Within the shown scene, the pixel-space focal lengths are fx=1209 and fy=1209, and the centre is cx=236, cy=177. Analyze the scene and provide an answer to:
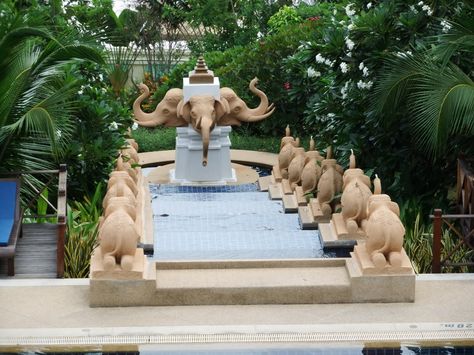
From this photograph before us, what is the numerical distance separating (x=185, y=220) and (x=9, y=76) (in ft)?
9.13

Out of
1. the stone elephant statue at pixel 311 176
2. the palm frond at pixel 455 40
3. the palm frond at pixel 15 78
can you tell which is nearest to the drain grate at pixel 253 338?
the palm frond at pixel 455 40

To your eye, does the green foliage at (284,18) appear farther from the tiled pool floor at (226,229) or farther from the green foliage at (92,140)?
the green foliage at (92,140)

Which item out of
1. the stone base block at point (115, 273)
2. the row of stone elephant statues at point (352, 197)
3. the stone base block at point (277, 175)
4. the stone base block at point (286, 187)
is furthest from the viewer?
the stone base block at point (277, 175)

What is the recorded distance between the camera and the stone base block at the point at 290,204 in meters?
15.7

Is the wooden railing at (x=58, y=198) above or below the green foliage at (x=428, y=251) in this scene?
above

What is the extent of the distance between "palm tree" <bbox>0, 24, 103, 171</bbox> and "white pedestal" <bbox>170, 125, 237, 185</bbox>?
386 centimetres

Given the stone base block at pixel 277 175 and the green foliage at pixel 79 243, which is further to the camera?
the stone base block at pixel 277 175

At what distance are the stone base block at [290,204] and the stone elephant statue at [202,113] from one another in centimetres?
198

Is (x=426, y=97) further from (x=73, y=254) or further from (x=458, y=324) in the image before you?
(x=73, y=254)

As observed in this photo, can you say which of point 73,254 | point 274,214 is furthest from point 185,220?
point 73,254

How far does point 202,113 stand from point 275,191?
175 cm

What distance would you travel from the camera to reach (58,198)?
13305 mm

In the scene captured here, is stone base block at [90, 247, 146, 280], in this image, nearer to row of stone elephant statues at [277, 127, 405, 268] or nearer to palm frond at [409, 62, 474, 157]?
row of stone elephant statues at [277, 127, 405, 268]

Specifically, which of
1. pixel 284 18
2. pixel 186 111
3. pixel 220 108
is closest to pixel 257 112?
pixel 220 108
